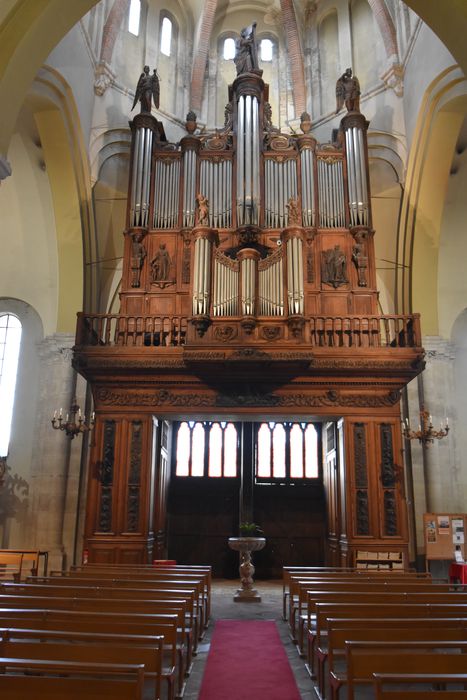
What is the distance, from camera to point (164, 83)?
1819cm

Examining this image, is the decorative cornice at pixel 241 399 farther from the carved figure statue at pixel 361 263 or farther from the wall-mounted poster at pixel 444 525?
the wall-mounted poster at pixel 444 525

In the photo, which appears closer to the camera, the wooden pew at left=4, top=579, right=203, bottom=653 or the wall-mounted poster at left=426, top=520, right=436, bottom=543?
the wooden pew at left=4, top=579, right=203, bottom=653

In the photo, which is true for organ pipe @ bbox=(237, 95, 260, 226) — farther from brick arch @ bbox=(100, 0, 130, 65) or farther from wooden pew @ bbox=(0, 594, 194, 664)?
wooden pew @ bbox=(0, 594, 194, 664)

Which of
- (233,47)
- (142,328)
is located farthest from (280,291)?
(233,47)

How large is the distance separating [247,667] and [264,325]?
6569 millimetres

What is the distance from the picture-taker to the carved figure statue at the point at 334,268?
13734mm

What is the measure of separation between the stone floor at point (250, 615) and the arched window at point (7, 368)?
21.9 feet

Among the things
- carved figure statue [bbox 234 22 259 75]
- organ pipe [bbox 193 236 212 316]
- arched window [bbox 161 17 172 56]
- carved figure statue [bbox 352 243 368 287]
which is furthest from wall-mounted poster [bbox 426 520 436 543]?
arched window [bbox 161 17 172 56]

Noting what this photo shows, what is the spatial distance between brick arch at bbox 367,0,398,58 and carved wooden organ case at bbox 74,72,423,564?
15.1 feet

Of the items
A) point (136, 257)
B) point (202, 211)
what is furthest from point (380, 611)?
point (136, 257)

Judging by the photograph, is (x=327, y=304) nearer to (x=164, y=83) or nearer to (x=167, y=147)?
(x=167, y=147)

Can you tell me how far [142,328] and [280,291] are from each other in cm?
287

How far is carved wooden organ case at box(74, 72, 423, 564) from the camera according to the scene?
11484 mm

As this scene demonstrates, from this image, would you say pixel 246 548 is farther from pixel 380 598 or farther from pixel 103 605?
pixel 103 605
